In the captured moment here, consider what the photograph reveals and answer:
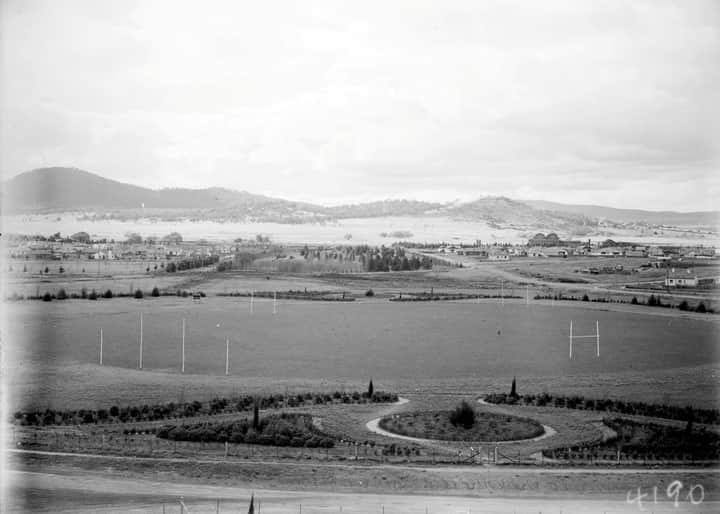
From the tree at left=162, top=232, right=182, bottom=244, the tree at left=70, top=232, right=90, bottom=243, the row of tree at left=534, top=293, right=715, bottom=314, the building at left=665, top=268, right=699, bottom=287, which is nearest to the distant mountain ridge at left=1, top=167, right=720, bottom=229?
the tree at left=162, top=232, right=182, bottom=244

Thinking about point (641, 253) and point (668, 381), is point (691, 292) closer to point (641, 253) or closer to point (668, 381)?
point (641, 253)

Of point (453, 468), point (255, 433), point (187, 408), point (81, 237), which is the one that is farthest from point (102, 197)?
point (453, 468)

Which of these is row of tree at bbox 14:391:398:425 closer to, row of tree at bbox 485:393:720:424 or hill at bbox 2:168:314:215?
row of tree at bbox 485:393:720:424

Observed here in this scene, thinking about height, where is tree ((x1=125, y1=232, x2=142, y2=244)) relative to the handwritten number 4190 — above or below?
above

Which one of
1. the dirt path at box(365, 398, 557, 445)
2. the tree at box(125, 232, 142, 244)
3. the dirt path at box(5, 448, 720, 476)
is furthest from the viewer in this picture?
the tree at box(125, 232, 142, 244)

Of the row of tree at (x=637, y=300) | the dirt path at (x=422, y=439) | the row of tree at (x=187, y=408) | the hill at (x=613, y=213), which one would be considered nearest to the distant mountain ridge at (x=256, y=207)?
the hill at (x=613, y=213)

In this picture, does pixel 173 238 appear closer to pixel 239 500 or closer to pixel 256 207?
pixel 256 207

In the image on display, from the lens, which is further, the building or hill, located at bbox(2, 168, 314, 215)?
the building
